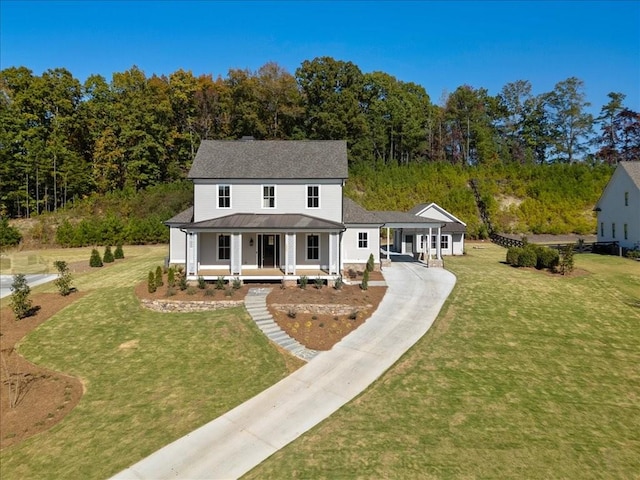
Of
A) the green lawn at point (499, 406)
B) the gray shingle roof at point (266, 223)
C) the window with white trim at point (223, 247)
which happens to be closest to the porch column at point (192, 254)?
the gray shingle roof at point (266, 223)

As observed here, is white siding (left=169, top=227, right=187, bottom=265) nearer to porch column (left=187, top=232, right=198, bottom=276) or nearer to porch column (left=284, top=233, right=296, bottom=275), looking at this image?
porch column (left=187, top=232, right=198, bottom=276)

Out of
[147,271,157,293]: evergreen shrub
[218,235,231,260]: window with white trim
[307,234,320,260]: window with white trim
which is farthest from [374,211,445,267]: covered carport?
[147,271,157,293]: evergreen shrub

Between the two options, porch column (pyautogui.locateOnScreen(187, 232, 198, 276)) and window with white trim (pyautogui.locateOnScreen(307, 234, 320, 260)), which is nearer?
porch column (pyautogui.locateOnScreen(187, 232, 198, 276))

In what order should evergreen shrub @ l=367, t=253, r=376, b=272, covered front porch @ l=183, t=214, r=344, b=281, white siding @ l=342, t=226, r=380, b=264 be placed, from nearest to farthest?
covered front porch @ l=183, t=214, r=344, b=281 → evergreen shrub @ l=367, t=253, r=376, b=272 → white siding @ l=342, t=226, r=380, b=264

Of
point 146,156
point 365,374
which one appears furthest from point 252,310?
point 146,156

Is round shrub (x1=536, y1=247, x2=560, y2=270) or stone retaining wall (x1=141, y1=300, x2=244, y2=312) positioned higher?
round shrub (x1=536, y1=247, x2=560, y2=270)

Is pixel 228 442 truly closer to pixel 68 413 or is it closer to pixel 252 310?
pixel 68 413
